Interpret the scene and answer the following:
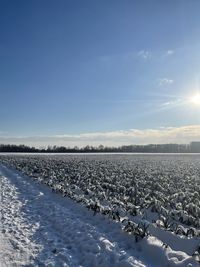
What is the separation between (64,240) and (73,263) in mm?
1665

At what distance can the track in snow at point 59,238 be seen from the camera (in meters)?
7.43

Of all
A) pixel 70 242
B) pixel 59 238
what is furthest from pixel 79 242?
pixel 59 238

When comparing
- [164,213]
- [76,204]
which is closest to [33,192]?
[76,204]

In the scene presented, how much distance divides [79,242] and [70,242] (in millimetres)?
247

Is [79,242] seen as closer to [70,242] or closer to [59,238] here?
[70,242]

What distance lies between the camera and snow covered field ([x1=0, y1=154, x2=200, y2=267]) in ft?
24.1

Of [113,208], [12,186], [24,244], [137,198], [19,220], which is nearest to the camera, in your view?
[24,244]

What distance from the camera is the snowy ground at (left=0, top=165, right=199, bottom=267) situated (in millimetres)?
7324

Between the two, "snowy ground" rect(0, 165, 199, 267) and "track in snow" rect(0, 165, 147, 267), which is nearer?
"snowy ground" rect(0, 165, 199, 267)

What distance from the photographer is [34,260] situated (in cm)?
744

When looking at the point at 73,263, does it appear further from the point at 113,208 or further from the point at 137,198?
the point at 137,198

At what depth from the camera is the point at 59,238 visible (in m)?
9.08

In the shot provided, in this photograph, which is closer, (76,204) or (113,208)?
(113,208)

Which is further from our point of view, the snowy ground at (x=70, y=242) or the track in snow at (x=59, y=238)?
the track in snow at (x=59, y=238)
